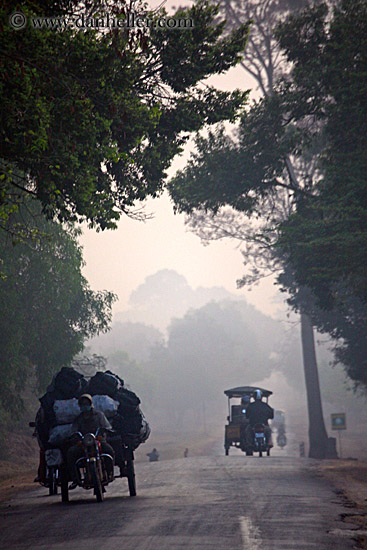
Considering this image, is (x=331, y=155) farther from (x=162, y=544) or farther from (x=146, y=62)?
(x=162, y=544)

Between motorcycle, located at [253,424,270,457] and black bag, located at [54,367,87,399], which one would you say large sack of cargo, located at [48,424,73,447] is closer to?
black bag, located at [54,367,87,399]

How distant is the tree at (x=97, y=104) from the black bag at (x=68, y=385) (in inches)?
118

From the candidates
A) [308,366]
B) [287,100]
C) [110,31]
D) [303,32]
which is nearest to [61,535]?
[110,31]

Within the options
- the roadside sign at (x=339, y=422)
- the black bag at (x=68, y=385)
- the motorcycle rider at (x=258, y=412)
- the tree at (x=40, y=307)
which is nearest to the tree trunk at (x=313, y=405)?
the roadside sign at (x=339, y=422)

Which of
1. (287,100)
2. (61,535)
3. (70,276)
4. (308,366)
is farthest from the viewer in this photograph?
(308,366)

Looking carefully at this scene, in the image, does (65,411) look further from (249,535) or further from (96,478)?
(249,535)

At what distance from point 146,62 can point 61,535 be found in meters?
11.6

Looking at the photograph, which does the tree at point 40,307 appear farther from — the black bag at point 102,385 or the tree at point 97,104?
the black bag at point 102,385

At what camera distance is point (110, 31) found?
13.1 metres

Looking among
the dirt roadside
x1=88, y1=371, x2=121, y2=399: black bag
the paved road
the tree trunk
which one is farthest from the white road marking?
the tree trunk

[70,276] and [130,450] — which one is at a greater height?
[70,276]

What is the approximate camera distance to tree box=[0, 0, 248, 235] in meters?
11.0

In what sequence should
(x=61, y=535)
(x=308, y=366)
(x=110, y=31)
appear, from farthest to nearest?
(x=308, y=366), (x=110, y=31), (x=61, y=535)

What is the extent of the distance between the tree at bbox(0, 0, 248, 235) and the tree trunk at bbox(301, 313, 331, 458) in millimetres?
22916
